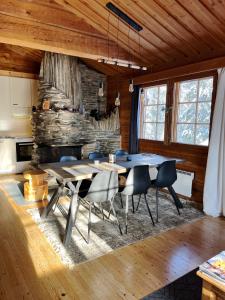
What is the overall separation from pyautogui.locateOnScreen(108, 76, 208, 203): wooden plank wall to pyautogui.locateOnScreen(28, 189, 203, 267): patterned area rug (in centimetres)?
48

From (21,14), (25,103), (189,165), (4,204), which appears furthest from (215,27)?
(25,103)

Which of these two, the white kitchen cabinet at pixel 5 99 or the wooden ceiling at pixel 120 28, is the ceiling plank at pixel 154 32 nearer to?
the wooden ceiling at pixel 120 28

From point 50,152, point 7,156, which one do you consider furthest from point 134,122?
point 7,156

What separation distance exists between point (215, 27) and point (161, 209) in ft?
9.17

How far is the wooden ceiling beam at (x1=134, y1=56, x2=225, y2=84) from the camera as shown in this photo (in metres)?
3.57

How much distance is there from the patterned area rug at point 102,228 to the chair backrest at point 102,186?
478mm

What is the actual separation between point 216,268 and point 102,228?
183cm

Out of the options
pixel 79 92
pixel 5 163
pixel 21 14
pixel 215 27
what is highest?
pixel 21 14

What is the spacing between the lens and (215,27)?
3.18 m

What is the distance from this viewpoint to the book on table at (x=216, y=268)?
1.41 metres

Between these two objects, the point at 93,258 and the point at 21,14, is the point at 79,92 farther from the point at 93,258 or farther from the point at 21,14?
the point at 93,258

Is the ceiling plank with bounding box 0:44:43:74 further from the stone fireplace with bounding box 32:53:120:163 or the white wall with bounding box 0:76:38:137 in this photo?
the stone fireplace with bounding box 32:53:120:163

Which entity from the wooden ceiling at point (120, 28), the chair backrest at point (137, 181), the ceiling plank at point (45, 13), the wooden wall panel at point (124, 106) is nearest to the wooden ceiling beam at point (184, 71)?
the wooden ceiling at point (120, 28)

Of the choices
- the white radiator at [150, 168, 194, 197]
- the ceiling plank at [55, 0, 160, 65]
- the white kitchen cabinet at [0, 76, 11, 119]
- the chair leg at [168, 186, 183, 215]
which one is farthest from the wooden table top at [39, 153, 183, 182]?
the white kitchen cabinet at [0, 76, 11, 119]
